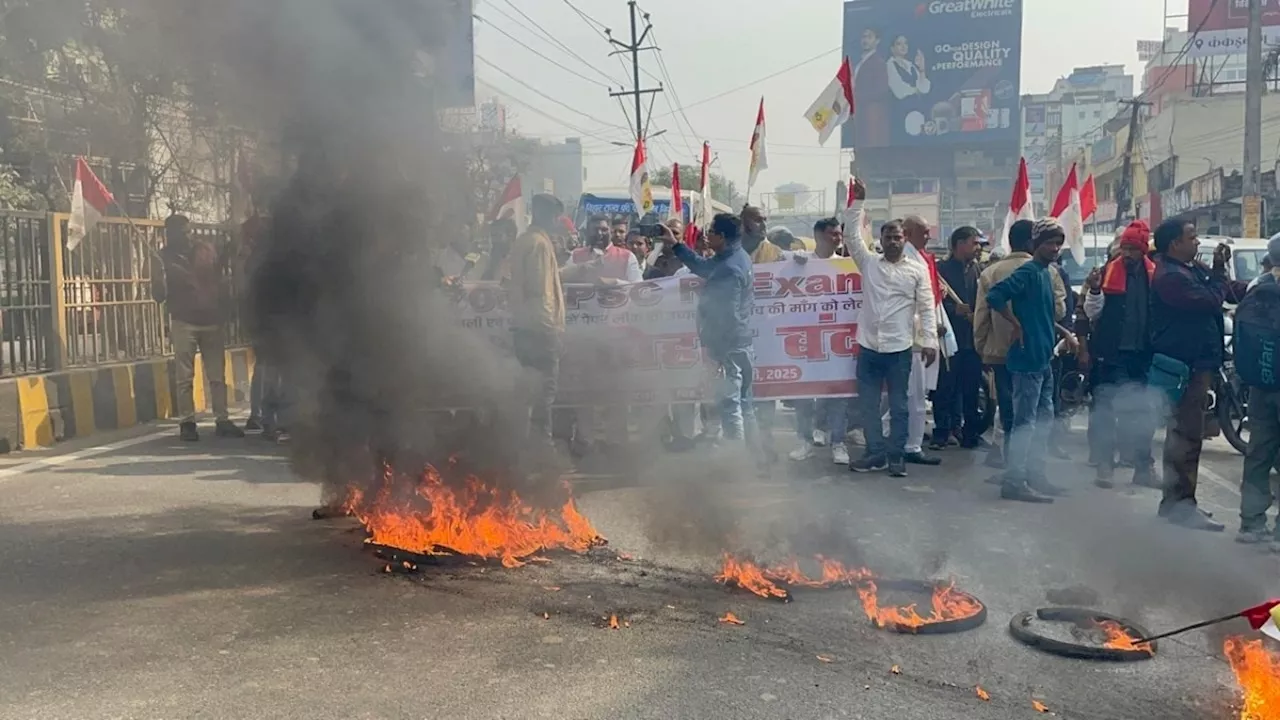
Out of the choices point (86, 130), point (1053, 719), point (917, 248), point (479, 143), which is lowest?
point (1053, 719)

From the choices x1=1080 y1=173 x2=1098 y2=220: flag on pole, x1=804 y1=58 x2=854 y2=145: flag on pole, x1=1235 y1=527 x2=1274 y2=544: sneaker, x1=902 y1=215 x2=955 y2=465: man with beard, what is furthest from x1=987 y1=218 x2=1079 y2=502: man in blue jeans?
x1=1080 y1=173 x2=1098 y2=220: flag on pole

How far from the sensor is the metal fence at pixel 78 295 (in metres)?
9.41

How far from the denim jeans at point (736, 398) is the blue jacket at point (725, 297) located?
0.09 m

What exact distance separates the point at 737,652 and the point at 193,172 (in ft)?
22.5

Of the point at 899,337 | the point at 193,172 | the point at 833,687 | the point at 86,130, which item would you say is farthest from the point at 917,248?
the point at 86,130

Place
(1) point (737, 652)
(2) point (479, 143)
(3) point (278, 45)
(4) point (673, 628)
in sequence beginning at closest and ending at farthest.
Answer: (1) point (737, 652), (4) point (673, 628), (3) point (278, 45), (2) point (479, 143)

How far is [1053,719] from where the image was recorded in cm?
355

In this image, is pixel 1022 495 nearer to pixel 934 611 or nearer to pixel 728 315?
pixel 728 315

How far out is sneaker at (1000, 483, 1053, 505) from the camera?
700 cm

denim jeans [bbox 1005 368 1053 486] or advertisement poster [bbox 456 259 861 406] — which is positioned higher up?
advertisement poster [bbox 456 259 861 406]

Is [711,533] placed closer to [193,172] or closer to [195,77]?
[195,77]

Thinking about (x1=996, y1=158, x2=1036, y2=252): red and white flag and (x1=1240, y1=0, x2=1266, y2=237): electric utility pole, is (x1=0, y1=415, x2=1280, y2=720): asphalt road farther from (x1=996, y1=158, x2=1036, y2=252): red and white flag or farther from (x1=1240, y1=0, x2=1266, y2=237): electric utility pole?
(x1=1240, y1=0, x2=1266, y2=237): electric utility pole

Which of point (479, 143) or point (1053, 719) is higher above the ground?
point (479, 143)

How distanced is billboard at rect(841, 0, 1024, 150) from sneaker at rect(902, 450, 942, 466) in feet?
158
